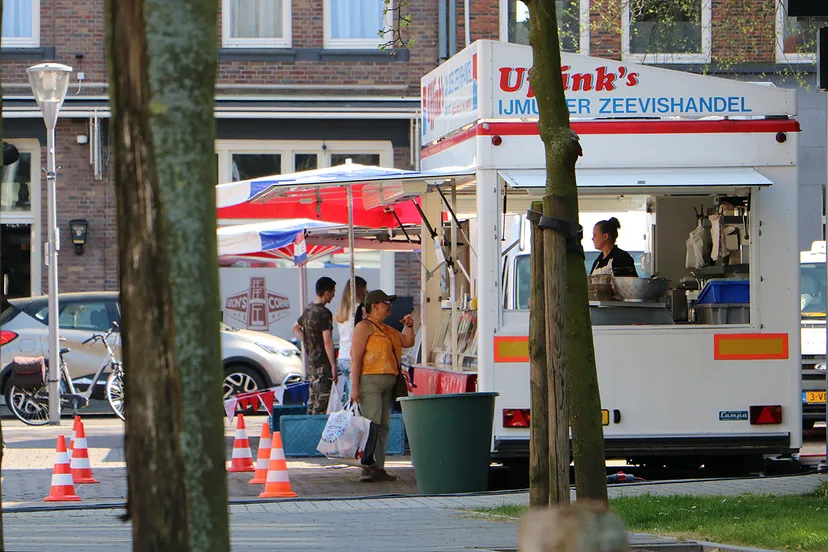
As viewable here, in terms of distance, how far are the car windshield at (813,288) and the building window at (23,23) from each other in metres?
13.9

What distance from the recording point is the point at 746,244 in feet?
38.5

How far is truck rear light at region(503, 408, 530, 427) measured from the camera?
1122 cm

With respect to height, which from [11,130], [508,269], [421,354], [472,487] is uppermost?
[11,130]

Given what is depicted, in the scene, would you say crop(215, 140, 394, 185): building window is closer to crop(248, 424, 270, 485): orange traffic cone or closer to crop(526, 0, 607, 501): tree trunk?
crop(248, 424, 270, 485): orange traffic cone

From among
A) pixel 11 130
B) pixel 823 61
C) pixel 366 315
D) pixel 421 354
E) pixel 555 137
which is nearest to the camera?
pixel 555 137

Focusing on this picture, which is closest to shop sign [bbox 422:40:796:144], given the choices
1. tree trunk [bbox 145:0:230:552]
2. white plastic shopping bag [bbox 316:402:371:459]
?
white plastic shopping bag [bbox 316:402:371:459]

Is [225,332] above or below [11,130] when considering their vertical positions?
below

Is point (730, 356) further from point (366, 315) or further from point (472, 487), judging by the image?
point (366, 315)

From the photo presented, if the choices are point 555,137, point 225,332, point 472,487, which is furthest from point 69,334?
point 555,137

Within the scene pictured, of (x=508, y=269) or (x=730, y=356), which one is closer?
(x=730, y=356)

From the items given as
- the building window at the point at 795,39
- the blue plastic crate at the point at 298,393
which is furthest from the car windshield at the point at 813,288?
the building window at the point at 795,39

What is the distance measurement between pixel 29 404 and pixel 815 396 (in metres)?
9.91

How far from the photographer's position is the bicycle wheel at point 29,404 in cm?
1780

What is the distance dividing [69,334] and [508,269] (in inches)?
294
